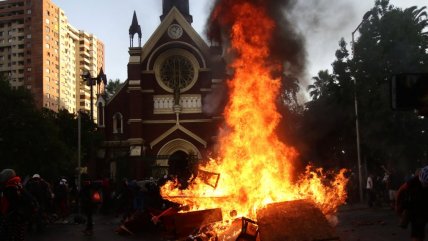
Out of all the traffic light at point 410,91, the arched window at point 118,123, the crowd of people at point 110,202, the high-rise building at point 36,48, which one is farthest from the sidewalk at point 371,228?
the high-rise building at point 36,48

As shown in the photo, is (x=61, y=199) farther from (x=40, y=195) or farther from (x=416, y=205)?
(x=416, y=205)

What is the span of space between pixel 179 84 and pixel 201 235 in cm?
2966

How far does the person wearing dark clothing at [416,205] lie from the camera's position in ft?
24.9

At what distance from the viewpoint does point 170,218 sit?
11297 millimetres

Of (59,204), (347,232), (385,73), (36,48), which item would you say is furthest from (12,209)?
(36,48)

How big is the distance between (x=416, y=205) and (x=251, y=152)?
5.02 metres

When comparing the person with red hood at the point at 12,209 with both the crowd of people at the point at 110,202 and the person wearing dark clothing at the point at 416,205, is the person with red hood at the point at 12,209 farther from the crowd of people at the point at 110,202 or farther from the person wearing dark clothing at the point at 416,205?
the person wearing dark clothing at the point at 416,205

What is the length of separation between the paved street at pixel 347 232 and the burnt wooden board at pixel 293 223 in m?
2.48

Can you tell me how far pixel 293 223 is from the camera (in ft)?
29.4

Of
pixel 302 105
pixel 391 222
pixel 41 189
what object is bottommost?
pixel 391 222

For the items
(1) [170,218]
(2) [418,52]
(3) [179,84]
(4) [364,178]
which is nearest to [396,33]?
(2) [418,52]

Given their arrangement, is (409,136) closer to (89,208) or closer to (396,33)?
(396,33)

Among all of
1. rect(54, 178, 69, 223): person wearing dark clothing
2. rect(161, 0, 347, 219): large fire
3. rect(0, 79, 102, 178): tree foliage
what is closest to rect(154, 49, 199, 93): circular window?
rect(0, 79, 102, 178): tree foliage

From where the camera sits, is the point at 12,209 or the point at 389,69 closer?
the point at 12,209
